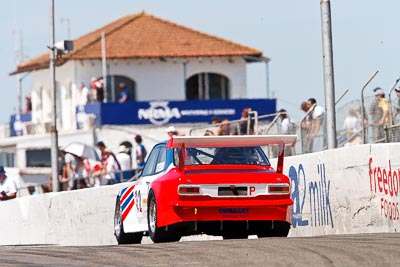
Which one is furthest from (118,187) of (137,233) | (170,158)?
(170,158)

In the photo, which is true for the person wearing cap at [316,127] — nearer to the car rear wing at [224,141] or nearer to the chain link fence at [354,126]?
the chain link fence at [354,126]

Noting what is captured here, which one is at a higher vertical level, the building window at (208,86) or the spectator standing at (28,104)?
the building window at (208,86)

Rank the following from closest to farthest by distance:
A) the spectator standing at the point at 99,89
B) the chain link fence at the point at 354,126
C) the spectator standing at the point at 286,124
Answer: the chain link fence at the point at 354,126
the spectator standing at the point at 286,124
the spectator standing at the point at 99,89

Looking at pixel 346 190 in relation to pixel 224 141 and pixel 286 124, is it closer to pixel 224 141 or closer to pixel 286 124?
pixel 224 141

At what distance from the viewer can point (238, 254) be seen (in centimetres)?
1465

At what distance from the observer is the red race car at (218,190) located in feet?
60.2

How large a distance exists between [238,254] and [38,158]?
42305 millimetres

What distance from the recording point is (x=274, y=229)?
18859 mm

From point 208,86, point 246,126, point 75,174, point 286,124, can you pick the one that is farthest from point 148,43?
point 286,124

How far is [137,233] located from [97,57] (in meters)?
44.8

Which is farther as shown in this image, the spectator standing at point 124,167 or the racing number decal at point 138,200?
the spectator standing at point 124,167

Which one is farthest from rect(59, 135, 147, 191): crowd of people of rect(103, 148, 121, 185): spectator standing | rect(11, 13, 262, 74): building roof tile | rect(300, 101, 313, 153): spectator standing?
rect(11, 13, 262, 74): building roof tile

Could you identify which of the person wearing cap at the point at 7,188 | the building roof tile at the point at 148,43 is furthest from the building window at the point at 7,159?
the person wearing cap at the point at 7,188

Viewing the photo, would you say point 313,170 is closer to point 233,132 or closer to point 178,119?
point 233,132
